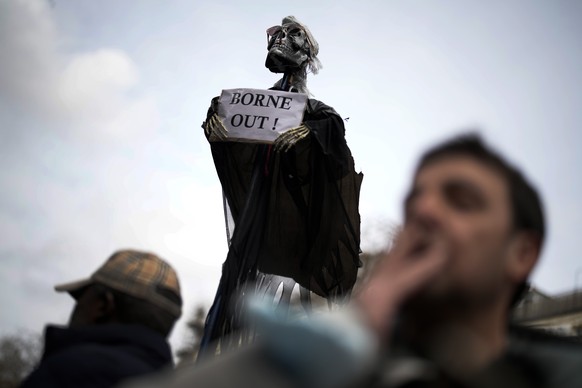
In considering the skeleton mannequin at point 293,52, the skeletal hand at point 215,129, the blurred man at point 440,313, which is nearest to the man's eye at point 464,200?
the blurred man at point 440,313

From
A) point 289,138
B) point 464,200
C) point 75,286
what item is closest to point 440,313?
point 464,200

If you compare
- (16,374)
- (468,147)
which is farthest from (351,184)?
(16,374)

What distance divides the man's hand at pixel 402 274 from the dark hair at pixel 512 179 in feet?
0.67

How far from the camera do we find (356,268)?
5.92 metres

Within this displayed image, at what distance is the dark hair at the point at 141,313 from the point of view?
Answer: 208 cm

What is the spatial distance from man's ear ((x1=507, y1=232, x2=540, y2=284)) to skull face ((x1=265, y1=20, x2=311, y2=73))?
16.9 ft

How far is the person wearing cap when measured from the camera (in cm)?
180

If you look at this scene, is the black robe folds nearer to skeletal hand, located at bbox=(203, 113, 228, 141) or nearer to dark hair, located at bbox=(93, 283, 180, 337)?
skeletal hand, located at bbox=(203, 113, 228, 141)

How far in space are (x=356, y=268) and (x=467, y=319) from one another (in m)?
4.84

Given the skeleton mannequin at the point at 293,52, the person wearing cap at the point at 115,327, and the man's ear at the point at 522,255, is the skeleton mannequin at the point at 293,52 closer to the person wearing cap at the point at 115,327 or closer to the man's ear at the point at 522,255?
the person wearing cap at the point at 115,327

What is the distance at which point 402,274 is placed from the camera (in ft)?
3.49

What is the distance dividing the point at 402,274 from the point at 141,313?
1.25 metres

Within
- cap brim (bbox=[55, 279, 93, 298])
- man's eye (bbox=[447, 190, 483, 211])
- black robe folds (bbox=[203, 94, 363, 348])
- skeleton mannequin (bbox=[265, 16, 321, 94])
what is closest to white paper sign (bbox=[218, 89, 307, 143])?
black robe folds (bbox=[203, 94, 363, 348])

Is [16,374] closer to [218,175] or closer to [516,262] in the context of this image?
[218,175]
